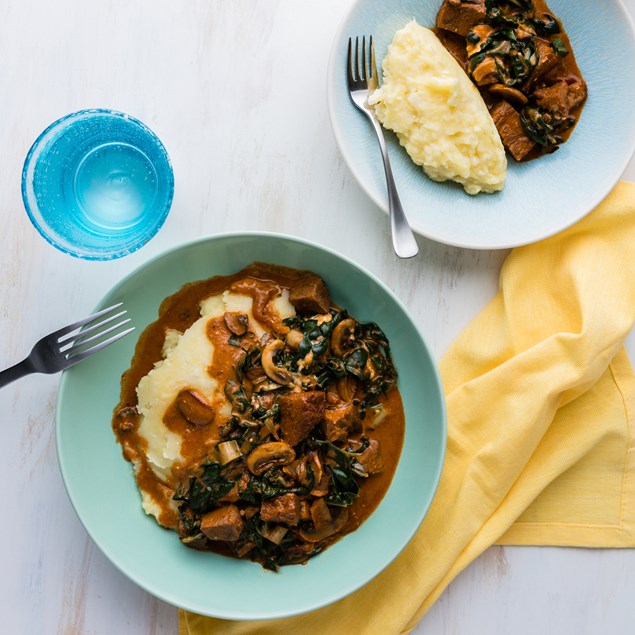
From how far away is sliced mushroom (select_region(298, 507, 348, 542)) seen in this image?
3836 mm

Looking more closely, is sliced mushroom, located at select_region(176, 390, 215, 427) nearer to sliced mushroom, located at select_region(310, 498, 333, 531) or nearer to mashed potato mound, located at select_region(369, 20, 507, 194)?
sliced mushroom, located at select_region(310, 498, 333, 531)

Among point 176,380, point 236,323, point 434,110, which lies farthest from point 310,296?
point 434,110

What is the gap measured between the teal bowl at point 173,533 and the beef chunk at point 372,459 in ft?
0.51

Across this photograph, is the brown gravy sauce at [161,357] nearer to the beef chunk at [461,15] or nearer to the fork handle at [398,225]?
the fork handle at [398,225]

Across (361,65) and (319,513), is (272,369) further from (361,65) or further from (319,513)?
(361,65)

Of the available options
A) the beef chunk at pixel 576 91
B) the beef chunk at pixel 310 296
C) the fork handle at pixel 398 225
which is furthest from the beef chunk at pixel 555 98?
the beef chunk at pixel 310 296

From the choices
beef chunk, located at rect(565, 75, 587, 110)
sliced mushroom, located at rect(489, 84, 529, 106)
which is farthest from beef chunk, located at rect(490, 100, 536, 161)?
beef chunk, located at rect(565, 75, 587, 110)

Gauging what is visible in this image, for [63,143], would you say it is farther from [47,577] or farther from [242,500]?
[47,577]

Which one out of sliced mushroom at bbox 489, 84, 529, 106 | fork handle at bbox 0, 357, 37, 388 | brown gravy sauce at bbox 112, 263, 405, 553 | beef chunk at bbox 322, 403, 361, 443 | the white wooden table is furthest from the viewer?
the white wooden table

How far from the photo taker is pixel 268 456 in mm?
3705

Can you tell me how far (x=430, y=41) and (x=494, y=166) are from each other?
86 centimetres

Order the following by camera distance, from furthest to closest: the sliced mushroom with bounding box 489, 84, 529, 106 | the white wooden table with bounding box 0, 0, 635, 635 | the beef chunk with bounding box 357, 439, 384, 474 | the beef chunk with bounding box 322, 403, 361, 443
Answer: the white wooden table with bounding box 0, 0, 635, 635, the sliced mushroom with bounding box 489, 84, 529, 106, the beef chunk with bounding box 357, 439, 384, 474, the beef chunk with bounding box 322, 403, 361, 443

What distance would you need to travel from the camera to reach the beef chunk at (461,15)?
4.01 meters

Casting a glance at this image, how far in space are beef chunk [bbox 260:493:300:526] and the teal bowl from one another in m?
0.43
